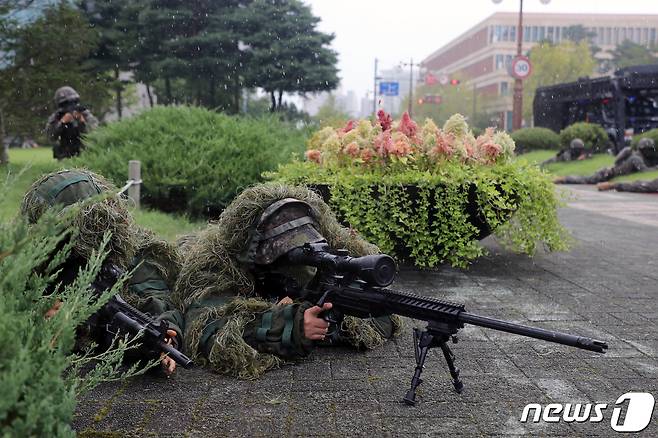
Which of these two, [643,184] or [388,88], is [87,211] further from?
[388,88]

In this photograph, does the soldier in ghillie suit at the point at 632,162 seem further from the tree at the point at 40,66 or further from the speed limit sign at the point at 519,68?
the tree at the point at 40,66

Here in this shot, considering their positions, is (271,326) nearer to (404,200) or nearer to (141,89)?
(404,200)

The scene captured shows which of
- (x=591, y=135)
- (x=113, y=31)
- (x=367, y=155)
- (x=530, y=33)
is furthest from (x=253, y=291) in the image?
(x=530, y=33)

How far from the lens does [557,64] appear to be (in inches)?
2095

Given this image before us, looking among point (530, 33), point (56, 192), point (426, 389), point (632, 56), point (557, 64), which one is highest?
point (530, 33)

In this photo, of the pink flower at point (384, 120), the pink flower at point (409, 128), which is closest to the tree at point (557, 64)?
the pink flower at point (384, 120)

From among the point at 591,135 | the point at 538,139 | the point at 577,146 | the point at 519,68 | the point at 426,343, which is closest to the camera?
the point at 426,343

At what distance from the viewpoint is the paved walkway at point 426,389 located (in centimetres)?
289

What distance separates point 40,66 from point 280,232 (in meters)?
18.5

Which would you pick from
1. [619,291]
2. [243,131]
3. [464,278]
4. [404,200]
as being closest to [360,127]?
[404,200]

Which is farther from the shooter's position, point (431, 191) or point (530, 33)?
point (530, 33)

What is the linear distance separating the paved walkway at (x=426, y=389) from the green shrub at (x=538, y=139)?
1196 inches

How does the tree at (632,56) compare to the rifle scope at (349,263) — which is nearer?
the rifle scope at (349,263)

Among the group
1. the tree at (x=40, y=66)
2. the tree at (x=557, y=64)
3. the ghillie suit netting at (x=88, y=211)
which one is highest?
the tree at (x=557, y=64)
